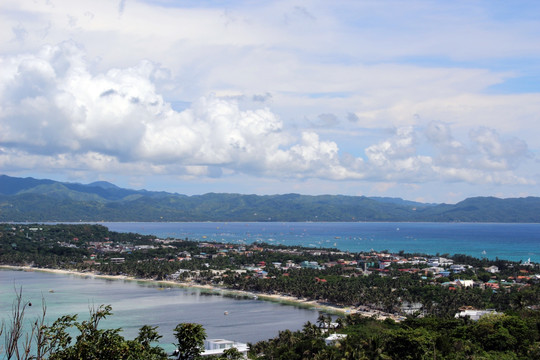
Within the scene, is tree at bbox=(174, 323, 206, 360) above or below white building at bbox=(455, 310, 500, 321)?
above

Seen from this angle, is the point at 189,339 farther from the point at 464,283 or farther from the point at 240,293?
the point at 464,283

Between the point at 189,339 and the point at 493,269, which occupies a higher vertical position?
the point at 189,339

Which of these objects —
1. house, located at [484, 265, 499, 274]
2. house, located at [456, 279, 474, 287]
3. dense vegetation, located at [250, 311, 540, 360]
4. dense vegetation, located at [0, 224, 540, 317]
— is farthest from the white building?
house, located at [484, 265, 499, 274]

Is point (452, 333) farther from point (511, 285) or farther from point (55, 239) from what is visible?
point (55, 239)

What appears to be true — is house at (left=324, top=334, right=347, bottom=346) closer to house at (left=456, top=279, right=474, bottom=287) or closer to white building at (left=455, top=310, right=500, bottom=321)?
white building at (left=455, top=310, right=500, bottom=321)

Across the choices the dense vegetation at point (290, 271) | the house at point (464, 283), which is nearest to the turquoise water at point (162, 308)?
the dense vegetation at point (290, 271)

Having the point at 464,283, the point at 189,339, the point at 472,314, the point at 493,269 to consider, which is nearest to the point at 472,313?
the point at 472,314

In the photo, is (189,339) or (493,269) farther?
(493,269)

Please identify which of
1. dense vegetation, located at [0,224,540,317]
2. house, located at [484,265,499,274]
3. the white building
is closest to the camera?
the white building

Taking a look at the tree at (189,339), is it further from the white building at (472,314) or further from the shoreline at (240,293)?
the shoreline at (240,293)
